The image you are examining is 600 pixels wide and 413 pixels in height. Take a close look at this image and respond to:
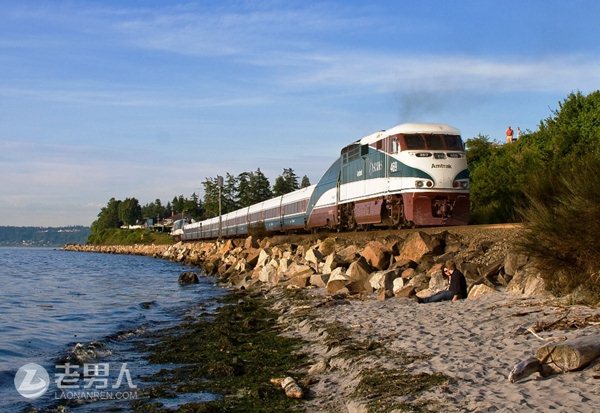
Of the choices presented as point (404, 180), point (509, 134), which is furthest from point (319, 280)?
point (509, 134)

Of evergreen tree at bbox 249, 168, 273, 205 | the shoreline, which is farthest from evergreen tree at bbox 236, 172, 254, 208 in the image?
the shoreline

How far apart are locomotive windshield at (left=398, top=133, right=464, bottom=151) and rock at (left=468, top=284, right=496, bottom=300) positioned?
962cm

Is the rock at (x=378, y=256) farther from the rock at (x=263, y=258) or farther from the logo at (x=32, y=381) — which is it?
the rock at (x=263, y=258)

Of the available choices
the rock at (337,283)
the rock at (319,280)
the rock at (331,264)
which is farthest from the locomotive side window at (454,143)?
the rock at (337,283)

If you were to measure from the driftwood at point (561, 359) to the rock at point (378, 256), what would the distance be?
12.7 metres

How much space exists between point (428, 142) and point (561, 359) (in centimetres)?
1676

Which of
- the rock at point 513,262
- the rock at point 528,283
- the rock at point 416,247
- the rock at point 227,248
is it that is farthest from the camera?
the rock at point 227,248

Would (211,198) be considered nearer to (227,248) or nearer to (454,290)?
(227,248)

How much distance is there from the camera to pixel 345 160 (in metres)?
31.7

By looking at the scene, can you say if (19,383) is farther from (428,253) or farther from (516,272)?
(428,253)

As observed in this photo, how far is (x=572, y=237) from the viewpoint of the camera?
12.8m

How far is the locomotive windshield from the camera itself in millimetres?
24297

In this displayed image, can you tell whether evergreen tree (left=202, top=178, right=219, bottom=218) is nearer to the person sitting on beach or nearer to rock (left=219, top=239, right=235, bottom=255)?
rock (left=219, top=239, right=235, bottom=255)

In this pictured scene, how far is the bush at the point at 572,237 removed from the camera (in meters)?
12.5
